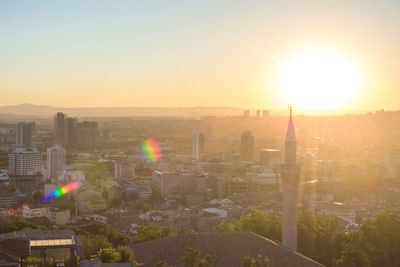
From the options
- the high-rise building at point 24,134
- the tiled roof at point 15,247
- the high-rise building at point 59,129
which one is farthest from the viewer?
the high-rise building at point 59,129

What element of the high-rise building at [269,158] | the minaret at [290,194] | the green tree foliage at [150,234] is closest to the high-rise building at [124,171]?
the high-rise building at [269,158]

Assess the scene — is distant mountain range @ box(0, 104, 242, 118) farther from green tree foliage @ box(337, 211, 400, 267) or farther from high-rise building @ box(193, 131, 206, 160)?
green tree foliage @ box(337, 211, 400, 267)

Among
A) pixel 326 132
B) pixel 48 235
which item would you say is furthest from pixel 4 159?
pixel 48 235

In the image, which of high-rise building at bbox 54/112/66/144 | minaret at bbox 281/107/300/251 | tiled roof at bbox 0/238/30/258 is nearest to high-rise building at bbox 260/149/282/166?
high-rise building at bbox 54/112/66/144

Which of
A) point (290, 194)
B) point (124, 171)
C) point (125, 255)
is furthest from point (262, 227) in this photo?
point (124, 171)

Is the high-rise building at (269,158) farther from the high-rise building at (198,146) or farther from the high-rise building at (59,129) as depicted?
the high-rise building at (59,129)

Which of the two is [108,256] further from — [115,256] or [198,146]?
[198,146]

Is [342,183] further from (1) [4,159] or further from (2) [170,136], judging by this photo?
(2) [170,136]
